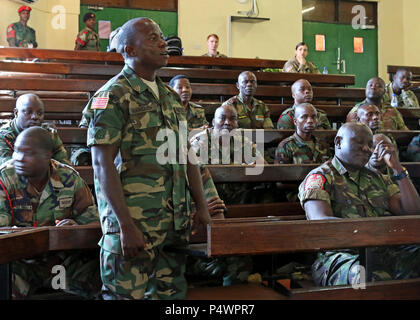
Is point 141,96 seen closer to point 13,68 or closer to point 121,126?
point 121,126

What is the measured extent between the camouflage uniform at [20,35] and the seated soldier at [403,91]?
5.44 metres

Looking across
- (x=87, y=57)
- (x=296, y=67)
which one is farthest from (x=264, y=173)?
(x=296, y=67)

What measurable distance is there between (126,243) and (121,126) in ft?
1.28

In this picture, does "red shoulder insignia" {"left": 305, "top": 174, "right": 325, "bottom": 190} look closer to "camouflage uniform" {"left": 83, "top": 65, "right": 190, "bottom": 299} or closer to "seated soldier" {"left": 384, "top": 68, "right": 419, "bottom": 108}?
"camouflage uniform" {"left": 83, "top": 65, "right": 190, "bottom": 299}

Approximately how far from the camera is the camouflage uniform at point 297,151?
4.11 m

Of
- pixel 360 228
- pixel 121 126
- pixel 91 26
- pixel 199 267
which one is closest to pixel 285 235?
pixel 360 228

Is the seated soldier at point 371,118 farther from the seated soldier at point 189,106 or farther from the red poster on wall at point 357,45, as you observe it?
the red poster on wall at point 357,45

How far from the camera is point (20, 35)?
7.66 m

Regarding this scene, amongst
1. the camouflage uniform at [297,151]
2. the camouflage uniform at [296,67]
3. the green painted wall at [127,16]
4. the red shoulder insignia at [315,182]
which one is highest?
the green painted wall at [127,16]

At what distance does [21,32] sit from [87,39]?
102cm

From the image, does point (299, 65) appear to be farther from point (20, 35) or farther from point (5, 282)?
point (5, 282)

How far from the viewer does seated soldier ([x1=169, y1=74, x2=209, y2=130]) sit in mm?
4637

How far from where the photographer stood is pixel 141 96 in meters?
1.69

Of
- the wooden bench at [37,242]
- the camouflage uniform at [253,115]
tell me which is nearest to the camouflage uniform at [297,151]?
the camouflage uniform at [253,115]
